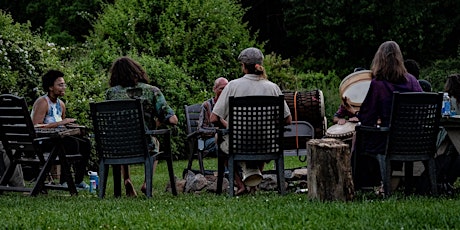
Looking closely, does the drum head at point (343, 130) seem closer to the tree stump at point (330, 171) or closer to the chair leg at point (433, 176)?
the chair leg at point (433, 176)

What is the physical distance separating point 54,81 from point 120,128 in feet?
7.47

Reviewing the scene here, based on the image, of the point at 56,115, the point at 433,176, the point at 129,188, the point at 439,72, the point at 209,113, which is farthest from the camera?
the point at 439,72

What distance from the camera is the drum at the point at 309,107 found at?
1265 centimetres

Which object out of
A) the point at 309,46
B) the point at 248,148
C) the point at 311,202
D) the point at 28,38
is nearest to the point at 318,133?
the point at 248,148

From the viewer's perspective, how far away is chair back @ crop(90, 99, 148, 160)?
9.53 m

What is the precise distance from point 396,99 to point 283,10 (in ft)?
89.3

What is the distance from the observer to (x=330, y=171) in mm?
8539

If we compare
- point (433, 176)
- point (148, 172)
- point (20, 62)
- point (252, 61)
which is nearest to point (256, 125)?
point (252, 61)

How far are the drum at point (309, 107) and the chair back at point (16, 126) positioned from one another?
145 inches

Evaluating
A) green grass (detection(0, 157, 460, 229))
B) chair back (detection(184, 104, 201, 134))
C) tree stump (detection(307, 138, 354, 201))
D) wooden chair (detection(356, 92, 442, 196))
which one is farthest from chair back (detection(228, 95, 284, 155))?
chair back (detection(184, 104, 201, 134))

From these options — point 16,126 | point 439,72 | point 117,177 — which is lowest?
point 439,72

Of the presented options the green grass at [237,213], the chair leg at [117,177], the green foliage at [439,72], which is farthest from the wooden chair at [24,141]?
the green foliage at [439,72]

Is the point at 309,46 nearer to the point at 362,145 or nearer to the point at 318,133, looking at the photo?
the point at 318,133

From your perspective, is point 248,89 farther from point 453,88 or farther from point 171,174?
point 453,88
